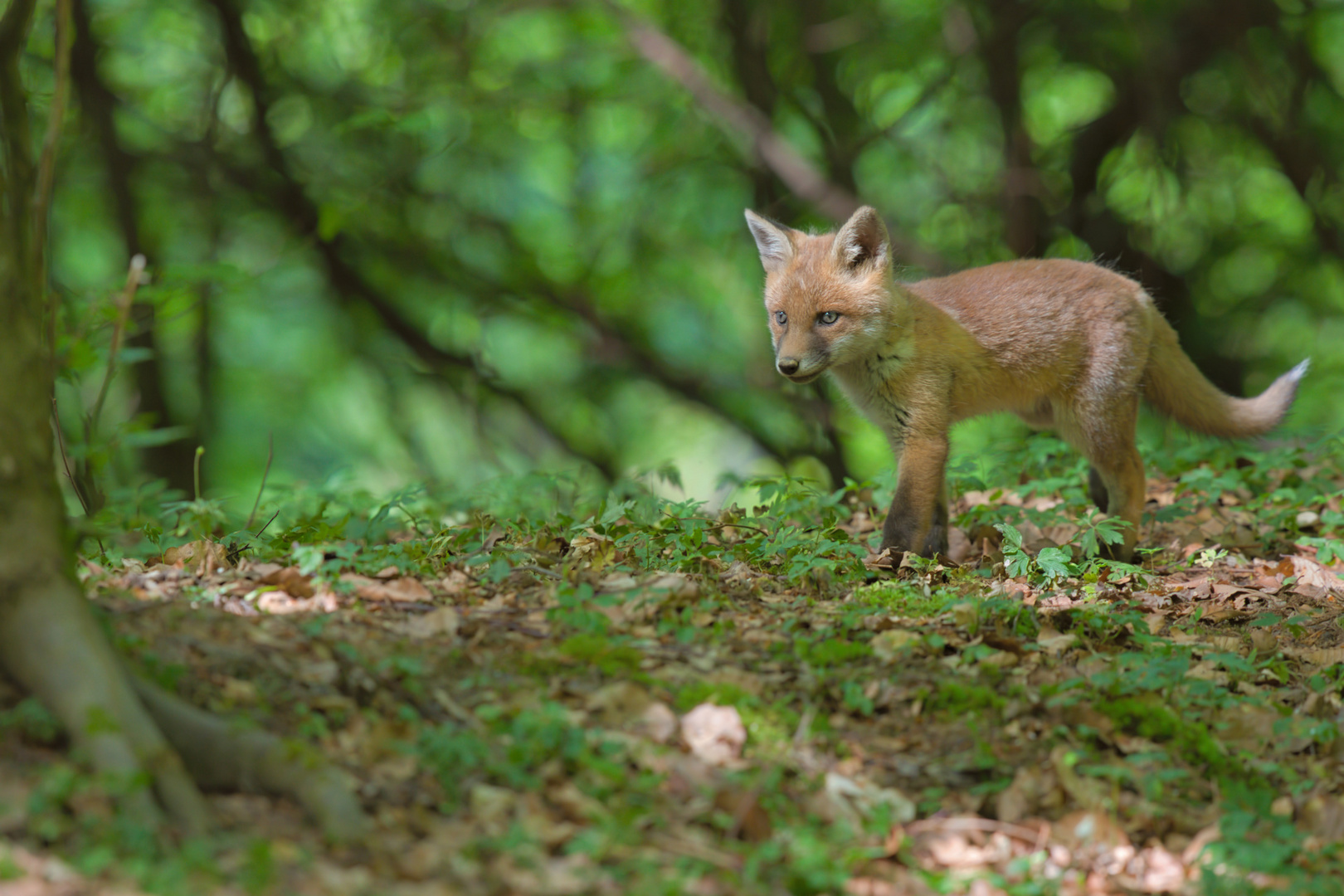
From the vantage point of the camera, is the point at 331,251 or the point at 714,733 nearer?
the point at 714,733

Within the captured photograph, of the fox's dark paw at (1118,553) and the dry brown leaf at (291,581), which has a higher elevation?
the dry brown leaf at (291,581)

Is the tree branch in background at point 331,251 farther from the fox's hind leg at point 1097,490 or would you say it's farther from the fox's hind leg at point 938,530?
the fox's hind leg at point 1097,490

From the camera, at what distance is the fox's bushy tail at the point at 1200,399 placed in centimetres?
630

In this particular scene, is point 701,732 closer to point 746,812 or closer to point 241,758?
point 746,812

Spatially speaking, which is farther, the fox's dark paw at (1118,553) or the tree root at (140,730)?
the fox's dark paw at (1118,553)

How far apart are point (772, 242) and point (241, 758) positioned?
451cm

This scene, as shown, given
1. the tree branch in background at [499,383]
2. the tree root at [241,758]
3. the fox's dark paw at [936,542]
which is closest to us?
the tree root at [241,758]

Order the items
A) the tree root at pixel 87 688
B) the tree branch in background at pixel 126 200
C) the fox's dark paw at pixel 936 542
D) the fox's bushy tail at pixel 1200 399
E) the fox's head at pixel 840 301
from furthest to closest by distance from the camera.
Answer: the tree branch in background at pixel 126 200 → the fox's bushy tail at pixel 1200 399 → the fox's dark paw at pixel 936 542 → the fox's head at pixel 840 301 → the tree root at pixel 87 688

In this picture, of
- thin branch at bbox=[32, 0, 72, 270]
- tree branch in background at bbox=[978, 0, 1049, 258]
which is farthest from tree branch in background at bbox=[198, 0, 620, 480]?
thin branch at bbox=[32, 0, 72, 270]

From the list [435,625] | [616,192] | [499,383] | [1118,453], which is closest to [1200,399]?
[1118,453]

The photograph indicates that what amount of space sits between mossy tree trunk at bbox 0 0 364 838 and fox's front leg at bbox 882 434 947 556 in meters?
3.45

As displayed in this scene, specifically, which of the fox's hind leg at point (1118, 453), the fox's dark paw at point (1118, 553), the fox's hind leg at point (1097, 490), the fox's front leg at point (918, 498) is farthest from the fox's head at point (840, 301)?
the fox's hind leg at point (1097, 490)

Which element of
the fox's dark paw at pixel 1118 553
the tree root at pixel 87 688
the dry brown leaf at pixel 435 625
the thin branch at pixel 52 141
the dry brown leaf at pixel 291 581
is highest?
the thin branch at pixel 52 141

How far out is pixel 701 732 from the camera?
2.99 metres
